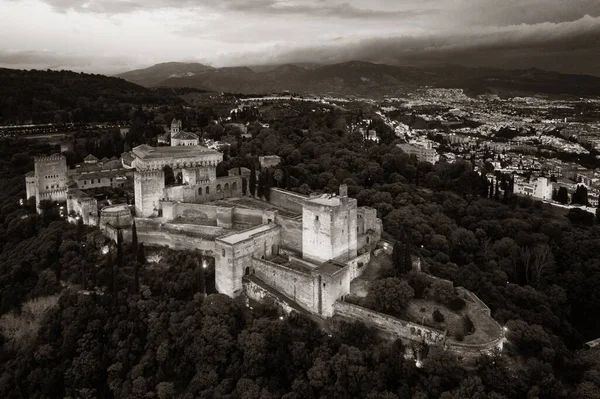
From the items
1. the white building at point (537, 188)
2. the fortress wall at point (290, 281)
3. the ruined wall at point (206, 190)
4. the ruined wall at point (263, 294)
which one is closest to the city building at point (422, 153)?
the white building at point (537, 188)

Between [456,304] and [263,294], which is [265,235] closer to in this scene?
[263,294]

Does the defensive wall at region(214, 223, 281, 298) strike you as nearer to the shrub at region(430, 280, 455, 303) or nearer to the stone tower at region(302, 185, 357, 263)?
the stone tower at region(302, 185, 357, 263)

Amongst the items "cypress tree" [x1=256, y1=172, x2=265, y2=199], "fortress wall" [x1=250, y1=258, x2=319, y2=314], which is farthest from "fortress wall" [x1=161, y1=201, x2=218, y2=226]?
"cypress tree" [x1=256, y1=172, x2=265, y2=199]

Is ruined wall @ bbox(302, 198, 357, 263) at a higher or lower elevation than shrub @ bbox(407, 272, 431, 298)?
higher

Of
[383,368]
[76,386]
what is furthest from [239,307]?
[76,386]

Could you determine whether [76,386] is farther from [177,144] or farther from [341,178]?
[341,178]

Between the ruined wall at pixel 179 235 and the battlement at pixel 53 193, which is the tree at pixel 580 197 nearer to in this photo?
the ruined wall at pixel 179 235
